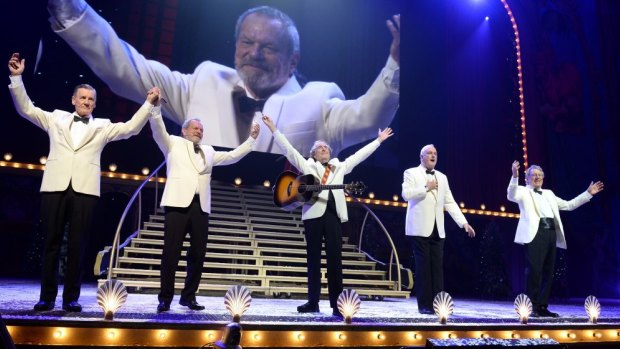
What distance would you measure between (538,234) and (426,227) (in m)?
1.70

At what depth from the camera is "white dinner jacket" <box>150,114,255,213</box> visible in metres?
4.56

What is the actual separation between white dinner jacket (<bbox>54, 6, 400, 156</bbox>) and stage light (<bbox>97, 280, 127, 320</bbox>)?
19.0 ft

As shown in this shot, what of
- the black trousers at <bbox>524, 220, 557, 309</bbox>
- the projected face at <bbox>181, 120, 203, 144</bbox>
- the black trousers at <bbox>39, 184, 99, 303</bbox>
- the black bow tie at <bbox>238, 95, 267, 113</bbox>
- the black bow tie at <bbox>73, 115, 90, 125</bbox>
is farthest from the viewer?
the black bow tie at <bbox>238, 95, 267, 113</bbox>

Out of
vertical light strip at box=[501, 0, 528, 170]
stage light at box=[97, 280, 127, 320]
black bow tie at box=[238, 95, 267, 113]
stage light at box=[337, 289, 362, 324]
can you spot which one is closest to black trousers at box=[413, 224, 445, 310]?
stage light at box=[337, 289, 362, 324]

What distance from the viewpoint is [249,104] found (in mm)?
9562

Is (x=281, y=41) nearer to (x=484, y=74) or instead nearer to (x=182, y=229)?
(x=484, y=74)

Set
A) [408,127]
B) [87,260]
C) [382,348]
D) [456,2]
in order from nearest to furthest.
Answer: [382,348]
[87,260]
[408,127]
[456,2]

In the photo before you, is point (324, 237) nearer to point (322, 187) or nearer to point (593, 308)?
point (322, 187)

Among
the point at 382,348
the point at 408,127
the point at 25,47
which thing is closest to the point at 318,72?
the point at 408,127

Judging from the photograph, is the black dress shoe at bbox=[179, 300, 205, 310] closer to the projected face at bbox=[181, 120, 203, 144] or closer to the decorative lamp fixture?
the projected face at bbox=[181, 120, 203, 144]

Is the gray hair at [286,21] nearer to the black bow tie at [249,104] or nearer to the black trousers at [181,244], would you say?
the black bow tie at [249,104]

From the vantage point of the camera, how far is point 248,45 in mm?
9773

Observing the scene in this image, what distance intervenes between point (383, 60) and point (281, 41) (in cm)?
230

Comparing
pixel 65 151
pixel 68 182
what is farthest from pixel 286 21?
pixel 68 182
